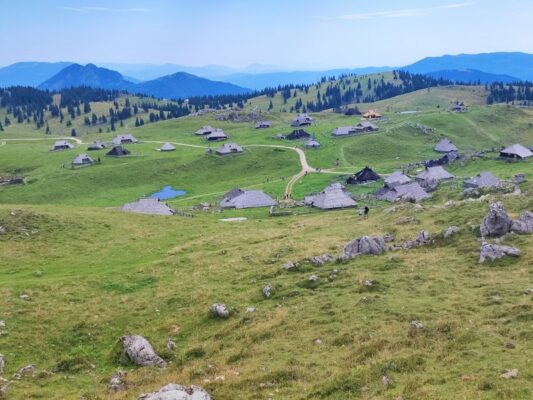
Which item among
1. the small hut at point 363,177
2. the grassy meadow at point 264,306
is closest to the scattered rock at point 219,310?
the grassy meadow at point 264,306

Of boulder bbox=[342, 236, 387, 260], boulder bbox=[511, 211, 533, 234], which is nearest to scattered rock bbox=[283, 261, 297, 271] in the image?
boulder bbox=[342, 236, 387, 260]

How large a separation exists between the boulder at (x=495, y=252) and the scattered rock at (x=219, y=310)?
1900 centimetres

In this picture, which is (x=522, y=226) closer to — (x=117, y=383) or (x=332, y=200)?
(x=117, y=383)

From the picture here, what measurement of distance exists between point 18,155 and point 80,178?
153ft

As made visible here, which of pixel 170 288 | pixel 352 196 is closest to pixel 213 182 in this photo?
pixel 352 196

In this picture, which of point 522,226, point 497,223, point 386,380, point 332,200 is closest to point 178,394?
point 386,380

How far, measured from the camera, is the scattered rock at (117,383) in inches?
923

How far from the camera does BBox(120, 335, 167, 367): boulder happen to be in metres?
27.0

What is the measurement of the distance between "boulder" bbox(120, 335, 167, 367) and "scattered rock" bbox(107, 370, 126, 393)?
1.77 meters

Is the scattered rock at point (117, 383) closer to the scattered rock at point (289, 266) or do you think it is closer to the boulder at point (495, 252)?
the scattered rock at point (289, 266)

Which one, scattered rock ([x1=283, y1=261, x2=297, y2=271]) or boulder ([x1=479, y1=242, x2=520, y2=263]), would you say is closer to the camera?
boulder ([x1=479, y1=242, x2=520, y2=263])

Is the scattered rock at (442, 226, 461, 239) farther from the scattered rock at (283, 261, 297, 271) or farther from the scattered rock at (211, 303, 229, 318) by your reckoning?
the scattered rock at (211, 303, 229, 318)

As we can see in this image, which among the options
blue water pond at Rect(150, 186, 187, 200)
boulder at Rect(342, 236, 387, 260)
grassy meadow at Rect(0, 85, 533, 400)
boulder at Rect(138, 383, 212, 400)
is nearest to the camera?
boulder at Rect(138, 383, 212, 400)

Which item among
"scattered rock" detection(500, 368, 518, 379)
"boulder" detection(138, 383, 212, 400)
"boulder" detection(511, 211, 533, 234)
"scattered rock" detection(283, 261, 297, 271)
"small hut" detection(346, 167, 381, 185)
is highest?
"boulder" detection(511, 211, 533, 234)
